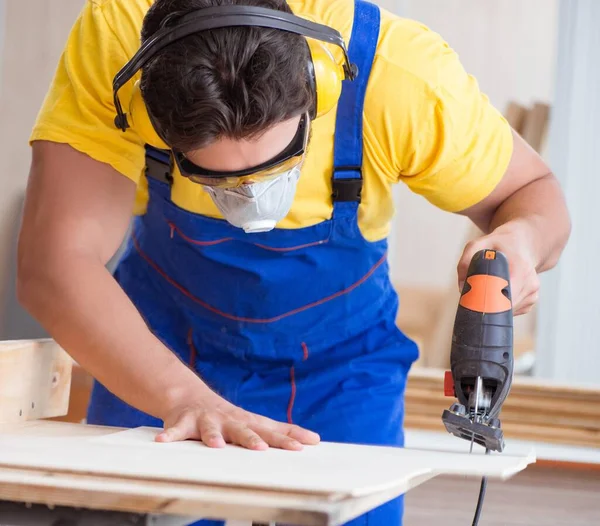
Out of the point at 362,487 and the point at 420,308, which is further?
the point at 420,308

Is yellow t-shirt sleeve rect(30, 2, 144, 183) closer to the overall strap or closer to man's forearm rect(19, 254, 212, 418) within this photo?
man's forearm rect(19, 254, 212, 418)

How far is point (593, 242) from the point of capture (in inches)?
164

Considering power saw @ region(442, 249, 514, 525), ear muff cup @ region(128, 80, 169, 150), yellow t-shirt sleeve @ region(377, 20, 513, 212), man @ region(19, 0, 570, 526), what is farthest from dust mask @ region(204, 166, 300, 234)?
power saw @ region(442, 249, 514, 525)

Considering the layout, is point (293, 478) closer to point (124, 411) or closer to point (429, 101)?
point (429, 101)

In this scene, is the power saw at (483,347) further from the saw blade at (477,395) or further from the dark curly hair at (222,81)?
the dark curly hair at (222,81)

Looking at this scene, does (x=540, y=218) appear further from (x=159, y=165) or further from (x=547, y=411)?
(x=547, y=411)

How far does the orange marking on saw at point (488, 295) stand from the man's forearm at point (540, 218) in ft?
0.75

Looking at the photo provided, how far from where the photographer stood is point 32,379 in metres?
1.54

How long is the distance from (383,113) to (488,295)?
0.44m

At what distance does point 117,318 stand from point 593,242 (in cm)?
319

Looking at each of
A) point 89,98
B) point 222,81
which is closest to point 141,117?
point 222,81

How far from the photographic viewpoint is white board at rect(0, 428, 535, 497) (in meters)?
0.95

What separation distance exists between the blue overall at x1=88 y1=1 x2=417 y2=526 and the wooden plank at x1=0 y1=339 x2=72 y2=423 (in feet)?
0.87


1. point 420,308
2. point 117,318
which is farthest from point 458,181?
point 420,308
